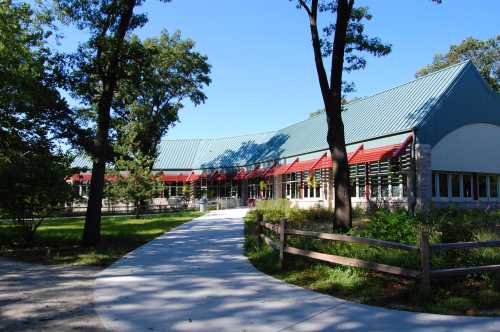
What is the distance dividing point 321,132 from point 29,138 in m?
20.8

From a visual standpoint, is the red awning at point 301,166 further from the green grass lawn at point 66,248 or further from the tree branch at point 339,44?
the tree branch at point 339,44

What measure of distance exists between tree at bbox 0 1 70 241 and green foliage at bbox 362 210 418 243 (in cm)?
1055

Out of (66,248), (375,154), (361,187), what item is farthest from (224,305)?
(361,187)

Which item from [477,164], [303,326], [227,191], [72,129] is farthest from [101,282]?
[227,191]

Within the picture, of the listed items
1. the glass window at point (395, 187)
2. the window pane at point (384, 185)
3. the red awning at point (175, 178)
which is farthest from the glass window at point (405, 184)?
the red awning at point (175, 178)

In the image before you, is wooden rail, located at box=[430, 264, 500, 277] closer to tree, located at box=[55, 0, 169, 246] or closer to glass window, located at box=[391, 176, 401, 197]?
tree, located at box=[55, 0, 169, 246]

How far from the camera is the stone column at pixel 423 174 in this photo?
2207cm

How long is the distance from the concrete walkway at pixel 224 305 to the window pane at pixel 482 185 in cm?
1923

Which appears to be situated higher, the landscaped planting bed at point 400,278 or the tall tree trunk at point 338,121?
the tall tree trunk at point 338,121

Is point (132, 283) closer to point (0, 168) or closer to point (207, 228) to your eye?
point (0, 168)

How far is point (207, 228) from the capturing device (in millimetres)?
20469

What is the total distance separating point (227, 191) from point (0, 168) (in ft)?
102

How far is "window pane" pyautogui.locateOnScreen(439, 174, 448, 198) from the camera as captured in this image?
957 inches

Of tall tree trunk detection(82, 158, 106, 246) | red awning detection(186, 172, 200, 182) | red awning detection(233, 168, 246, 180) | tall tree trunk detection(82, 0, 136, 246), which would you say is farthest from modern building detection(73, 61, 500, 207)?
red awning detection(186, 172, 200, 182)
